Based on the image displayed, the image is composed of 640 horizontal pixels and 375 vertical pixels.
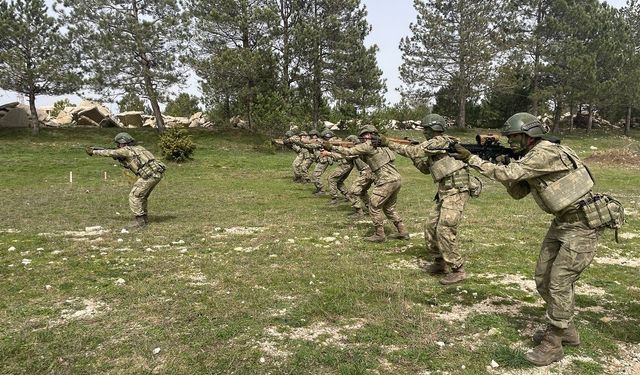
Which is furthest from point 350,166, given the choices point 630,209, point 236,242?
point 630,209

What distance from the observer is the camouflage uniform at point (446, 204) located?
7539 millimetres

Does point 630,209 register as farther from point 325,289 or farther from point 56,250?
point 56,250

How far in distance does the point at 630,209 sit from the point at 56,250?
47.7ft

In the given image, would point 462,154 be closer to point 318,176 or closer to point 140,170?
point 140,170

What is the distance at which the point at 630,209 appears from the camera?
1405 cm

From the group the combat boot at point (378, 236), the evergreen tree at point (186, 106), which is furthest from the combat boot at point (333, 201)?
the evergreen tree at point (186, 106)

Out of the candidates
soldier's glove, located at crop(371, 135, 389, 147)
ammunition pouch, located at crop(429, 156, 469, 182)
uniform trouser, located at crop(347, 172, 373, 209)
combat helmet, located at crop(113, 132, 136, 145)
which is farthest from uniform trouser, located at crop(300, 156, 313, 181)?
ammunition pouch, located at crop(429, 156, 469, 182)

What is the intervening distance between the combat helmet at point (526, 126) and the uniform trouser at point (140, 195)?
8.93 metres

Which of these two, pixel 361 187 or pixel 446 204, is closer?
pixel 446 204

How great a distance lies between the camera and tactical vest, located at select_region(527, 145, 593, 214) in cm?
512

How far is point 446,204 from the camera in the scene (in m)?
7.73

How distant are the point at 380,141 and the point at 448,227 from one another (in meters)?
2.36

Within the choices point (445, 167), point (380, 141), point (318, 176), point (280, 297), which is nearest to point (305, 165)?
point (318, 176)

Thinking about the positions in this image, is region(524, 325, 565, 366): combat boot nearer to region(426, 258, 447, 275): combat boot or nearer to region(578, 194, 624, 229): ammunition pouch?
region(578, 194, 624, 229): ammunition pouch
